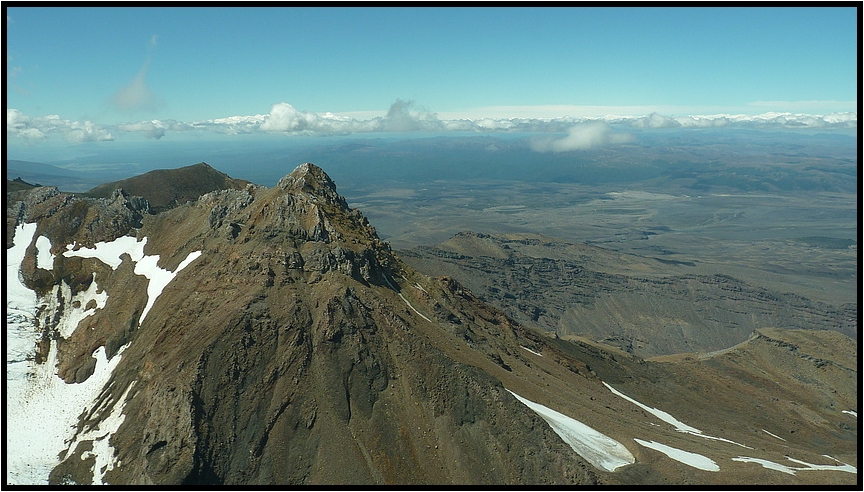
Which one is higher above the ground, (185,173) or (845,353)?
(185,173)

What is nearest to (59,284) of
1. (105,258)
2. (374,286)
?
(105,258)

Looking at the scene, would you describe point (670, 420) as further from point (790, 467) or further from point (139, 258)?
point (139, 258)

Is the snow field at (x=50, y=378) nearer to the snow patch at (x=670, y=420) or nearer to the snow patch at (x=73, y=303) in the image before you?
the snow patch at (x=73, y=303)

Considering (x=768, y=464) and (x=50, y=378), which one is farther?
(x=50, y=378)

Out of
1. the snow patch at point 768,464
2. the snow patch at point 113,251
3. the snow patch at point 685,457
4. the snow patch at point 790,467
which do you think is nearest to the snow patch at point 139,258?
the snow patch at point 113,251

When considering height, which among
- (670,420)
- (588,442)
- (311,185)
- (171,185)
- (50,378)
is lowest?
(670,420)

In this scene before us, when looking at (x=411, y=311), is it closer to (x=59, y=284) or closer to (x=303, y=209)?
(x=303, y=209)

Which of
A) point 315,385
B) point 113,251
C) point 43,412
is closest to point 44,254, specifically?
point 113,251
